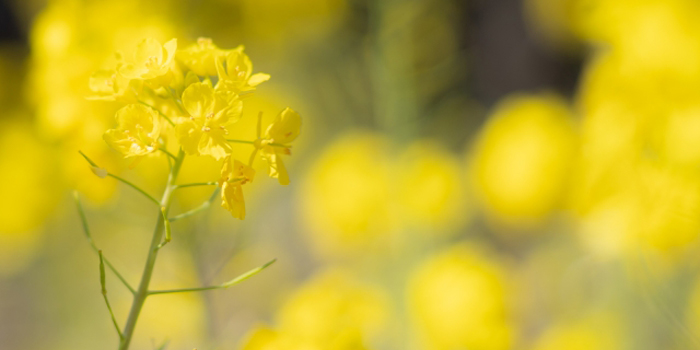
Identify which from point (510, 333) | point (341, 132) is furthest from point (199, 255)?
point (341, 132)

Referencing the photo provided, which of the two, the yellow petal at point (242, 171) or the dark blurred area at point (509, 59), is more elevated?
the dark blurred area at point (509, 59)

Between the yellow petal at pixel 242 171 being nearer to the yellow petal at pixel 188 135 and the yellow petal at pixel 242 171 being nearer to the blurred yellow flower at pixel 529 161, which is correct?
the yellow petal at pixel 188 135

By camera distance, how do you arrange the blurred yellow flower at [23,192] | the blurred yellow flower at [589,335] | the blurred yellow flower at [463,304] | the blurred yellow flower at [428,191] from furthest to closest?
the blurred yellow flower at [23,192]
the blurred yellow flower at [428,191]
the blurred yellow flower at [589,335]
the blurred yellow flower at [463,304]

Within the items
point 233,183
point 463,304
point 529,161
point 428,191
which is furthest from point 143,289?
point 529,161

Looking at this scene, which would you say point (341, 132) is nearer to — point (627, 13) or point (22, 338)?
point (22, 338)

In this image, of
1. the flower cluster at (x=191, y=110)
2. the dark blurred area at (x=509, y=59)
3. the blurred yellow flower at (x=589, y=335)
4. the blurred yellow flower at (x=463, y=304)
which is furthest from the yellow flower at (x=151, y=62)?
the dark blurred area at (x=509, y=59)
